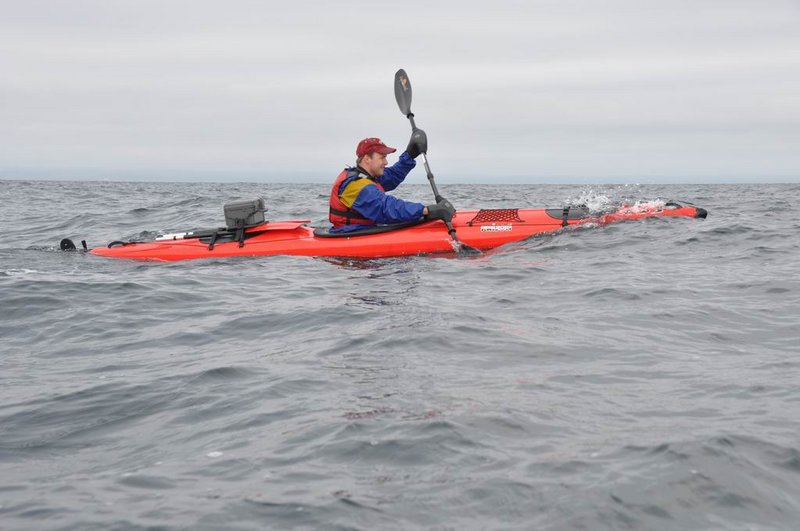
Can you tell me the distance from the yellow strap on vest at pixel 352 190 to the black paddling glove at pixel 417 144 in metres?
1.12

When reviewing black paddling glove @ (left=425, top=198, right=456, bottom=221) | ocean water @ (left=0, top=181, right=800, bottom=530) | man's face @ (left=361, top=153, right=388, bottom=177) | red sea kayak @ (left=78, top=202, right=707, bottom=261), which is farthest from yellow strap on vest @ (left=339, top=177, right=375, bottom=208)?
ocean water @ (left=0, top=181, right=800, bottom=530)

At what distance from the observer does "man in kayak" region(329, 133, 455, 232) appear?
9.11m

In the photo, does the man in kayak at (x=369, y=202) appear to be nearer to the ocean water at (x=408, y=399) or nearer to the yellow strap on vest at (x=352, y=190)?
the yellow strap on vest at (x=352, y=190)

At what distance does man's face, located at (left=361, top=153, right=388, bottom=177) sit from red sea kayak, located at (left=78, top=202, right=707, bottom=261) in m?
0.69

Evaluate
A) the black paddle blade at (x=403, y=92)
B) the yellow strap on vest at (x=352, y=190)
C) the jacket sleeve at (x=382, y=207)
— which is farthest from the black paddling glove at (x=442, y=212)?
the black paddle blade at (x=403, y=92)

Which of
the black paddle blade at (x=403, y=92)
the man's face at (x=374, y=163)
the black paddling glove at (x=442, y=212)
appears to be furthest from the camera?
the black paddle blade at (x=403, y=92)

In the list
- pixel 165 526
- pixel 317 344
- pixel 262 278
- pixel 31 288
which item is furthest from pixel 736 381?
pixel 31 288

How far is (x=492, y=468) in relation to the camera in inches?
123

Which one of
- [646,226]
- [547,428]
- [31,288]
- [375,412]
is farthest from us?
[646,226]

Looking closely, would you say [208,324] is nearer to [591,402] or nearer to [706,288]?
[591,402]

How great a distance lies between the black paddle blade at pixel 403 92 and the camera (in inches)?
445

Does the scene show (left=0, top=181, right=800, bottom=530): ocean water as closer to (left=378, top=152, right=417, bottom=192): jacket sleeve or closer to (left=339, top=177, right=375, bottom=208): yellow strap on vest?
(left=339, top=177, right=375, bottom=208): yellow strap on vest

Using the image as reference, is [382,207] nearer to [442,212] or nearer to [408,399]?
[442,212]

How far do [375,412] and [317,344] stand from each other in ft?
5.33
